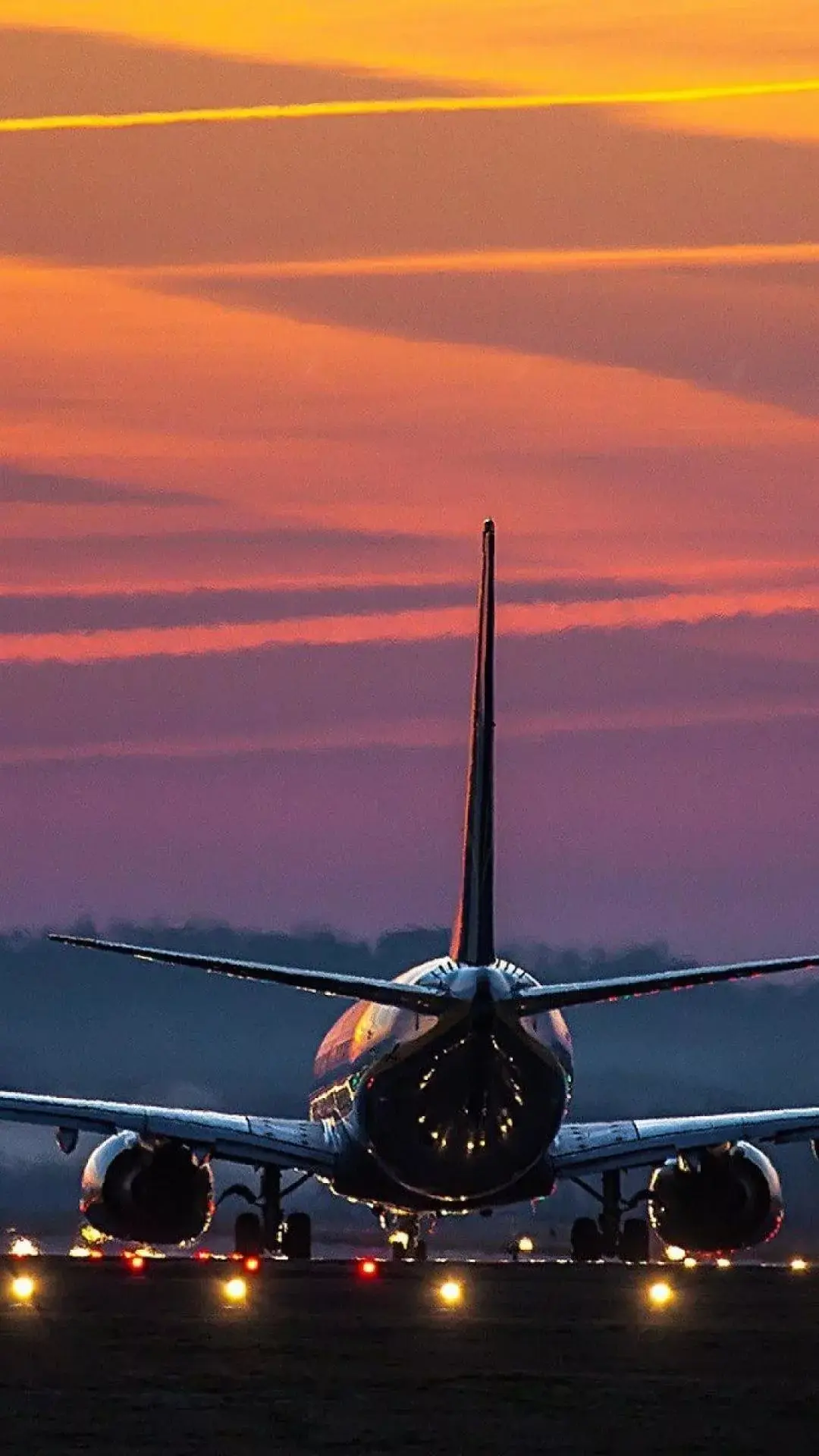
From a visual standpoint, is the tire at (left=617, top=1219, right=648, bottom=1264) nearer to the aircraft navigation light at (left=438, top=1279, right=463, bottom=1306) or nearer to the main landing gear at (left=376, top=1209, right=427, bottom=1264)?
the main landing gear at (left=376, top=1209, right=427, bottom=1264)

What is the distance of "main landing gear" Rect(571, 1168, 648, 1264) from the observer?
91.2 meters

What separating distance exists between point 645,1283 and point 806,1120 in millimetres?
27476

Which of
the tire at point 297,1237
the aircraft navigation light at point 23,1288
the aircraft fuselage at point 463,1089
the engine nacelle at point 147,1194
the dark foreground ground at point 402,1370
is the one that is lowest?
the dark foreground ground at point 402,1370

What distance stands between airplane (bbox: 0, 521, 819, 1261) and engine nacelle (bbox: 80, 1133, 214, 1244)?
0.05 meters

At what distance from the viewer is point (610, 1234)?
91.2 meters

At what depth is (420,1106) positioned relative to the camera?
74938 mm

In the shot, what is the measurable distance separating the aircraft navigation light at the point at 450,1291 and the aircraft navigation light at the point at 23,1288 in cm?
697

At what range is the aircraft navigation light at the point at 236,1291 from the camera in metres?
54.6

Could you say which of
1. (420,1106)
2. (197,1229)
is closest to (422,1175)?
(420,1106)

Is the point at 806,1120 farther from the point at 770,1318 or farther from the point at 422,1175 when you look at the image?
the point at 770,1318

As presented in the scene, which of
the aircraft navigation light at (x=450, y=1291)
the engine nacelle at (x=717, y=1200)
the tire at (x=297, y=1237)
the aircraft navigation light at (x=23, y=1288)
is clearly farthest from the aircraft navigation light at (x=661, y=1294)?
the tire at (x=297, y=1237)

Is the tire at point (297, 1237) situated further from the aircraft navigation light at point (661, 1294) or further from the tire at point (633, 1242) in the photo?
the aircraft navigation light at point (661, 1294)

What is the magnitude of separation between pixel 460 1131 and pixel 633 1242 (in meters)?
18.2

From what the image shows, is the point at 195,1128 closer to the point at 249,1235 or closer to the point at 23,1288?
the point at 249,1235
